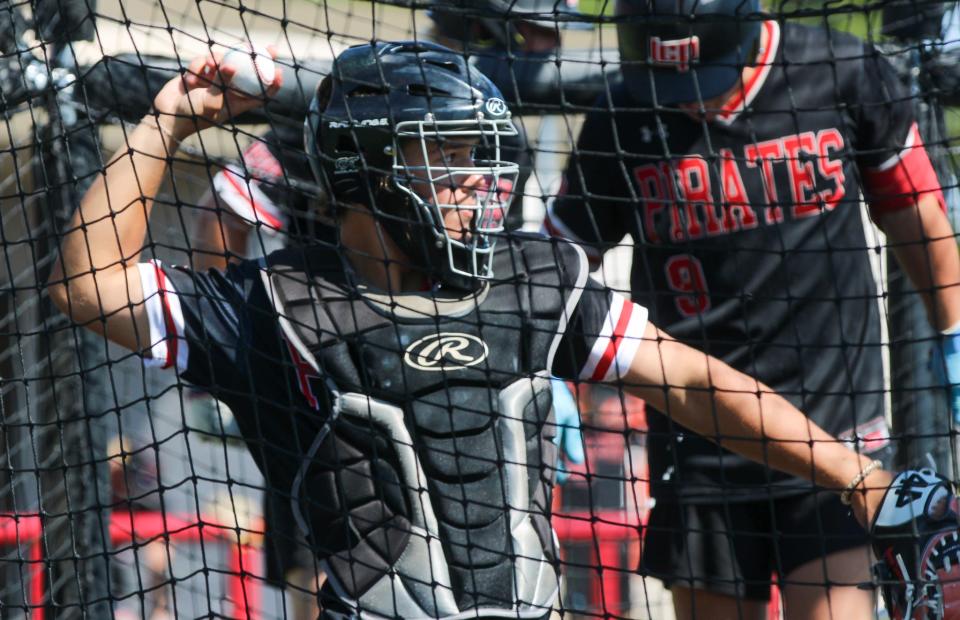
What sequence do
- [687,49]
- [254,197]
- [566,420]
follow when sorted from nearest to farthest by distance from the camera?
[687,49], [254,197], [566,420]

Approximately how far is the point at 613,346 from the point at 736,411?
0.24 meters

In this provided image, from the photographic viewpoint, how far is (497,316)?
2373 mm

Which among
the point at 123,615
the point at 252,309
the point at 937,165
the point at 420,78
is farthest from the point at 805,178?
the point at 123,615

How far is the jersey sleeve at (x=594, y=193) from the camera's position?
3303 millimetres

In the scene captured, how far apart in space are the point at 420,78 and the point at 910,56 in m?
1.75

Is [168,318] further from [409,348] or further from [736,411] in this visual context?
[736,411]

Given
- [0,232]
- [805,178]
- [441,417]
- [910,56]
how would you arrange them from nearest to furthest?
[441,417] → [0,232] → [805,178] → [910,56]

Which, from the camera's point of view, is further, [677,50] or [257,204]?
[257,204]

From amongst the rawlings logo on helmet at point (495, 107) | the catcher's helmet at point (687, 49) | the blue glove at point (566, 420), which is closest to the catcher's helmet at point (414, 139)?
the rawlings logo on helmet at point (495, 107)

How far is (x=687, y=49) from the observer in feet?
9.76

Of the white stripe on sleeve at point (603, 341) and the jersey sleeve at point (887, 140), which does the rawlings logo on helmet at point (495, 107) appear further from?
the jersey sleeve at point (887, 140)

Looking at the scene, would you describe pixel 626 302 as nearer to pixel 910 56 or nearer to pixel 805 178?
pixel 805 178

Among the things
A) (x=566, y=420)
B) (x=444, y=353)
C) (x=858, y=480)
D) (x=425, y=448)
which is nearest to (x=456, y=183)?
(x=444, y=353)

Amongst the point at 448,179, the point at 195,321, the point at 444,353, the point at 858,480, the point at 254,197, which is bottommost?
the point at 858,480
